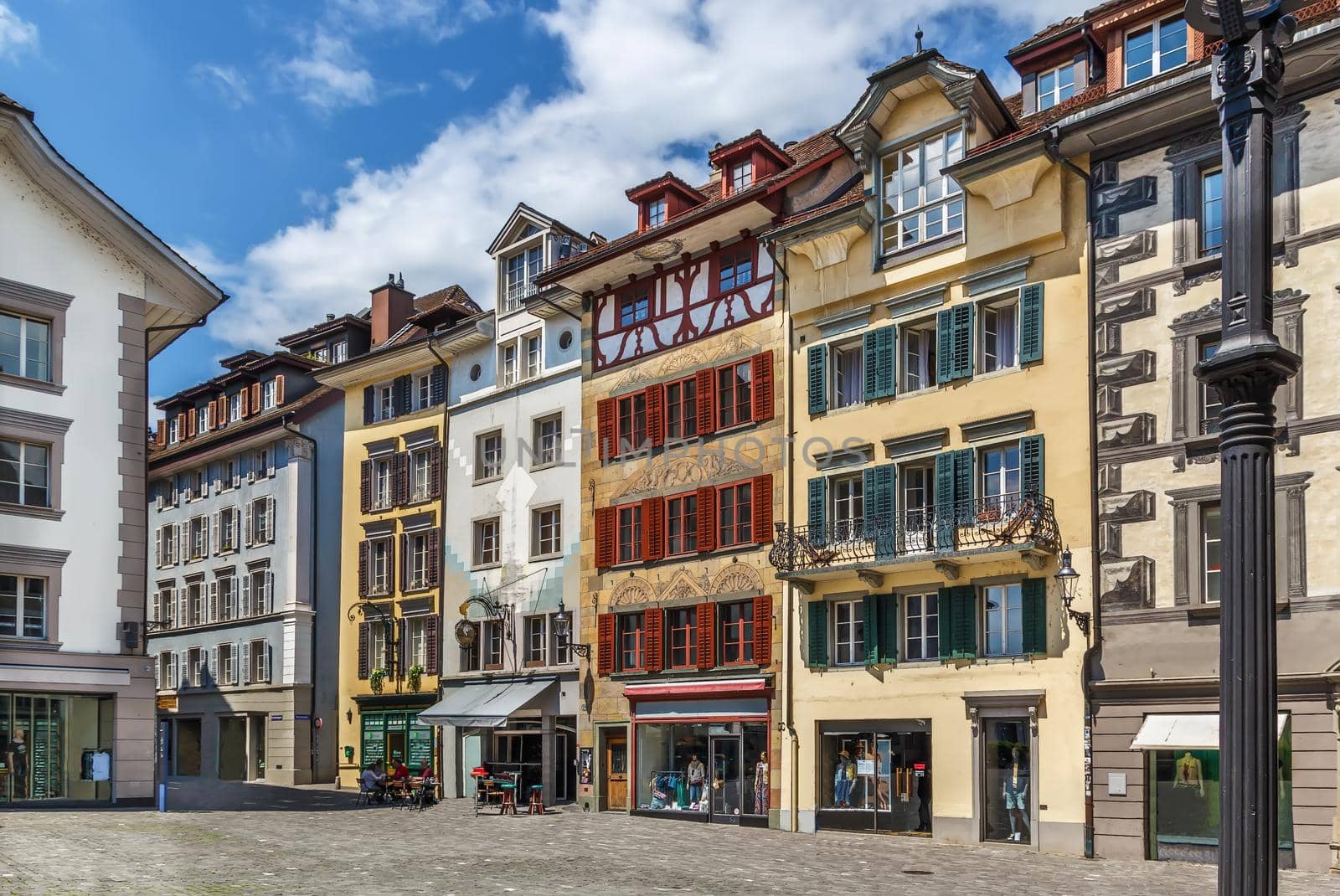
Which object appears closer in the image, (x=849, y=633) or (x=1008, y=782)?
(x=1008, y=782)

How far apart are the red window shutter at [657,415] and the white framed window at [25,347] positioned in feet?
45.8

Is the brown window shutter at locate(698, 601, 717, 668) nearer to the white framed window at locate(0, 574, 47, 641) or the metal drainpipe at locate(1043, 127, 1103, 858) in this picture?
the metal drainpipe at locate(1043, 127, 1103, 858)

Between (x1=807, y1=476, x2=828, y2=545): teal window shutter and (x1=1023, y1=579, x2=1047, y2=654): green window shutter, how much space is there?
518 cm

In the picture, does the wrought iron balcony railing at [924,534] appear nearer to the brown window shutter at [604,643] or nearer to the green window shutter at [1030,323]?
the green window shutter at [1030,323]

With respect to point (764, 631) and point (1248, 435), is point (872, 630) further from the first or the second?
point (1248, 435)

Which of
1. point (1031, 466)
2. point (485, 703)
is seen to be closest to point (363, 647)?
point (485, 703)

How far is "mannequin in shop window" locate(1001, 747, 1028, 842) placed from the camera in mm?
27297

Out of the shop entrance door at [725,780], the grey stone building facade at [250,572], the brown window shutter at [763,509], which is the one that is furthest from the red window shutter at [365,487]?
the brown window shutter at [763,509]

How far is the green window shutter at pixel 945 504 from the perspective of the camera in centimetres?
2839

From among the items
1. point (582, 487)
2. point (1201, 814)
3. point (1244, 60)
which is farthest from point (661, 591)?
point (1244, 60)

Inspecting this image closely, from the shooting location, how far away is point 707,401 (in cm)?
3525

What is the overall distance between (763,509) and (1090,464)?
344 inches

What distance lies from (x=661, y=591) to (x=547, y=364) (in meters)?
8.37

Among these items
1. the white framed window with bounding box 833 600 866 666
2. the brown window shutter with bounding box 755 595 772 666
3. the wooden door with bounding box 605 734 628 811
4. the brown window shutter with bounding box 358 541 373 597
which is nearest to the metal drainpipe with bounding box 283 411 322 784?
the brown window shutter with bounding box 358 541 373 597
